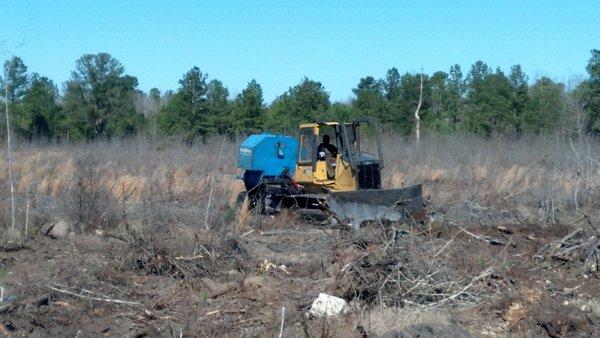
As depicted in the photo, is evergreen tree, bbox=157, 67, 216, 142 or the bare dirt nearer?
the bare dirt

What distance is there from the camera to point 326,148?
59.1 feet

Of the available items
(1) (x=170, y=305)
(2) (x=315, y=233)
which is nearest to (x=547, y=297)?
(1) (x=170, y=305)

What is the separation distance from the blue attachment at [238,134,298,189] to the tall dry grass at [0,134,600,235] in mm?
909

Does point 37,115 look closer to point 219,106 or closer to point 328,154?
point 219,106

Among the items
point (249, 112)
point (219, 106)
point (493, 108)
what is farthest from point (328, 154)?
point (493, 108)

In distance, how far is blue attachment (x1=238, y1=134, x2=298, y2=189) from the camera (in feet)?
60.1

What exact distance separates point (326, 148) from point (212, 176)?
5.11 meters

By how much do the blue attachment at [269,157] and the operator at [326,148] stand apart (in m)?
0.64

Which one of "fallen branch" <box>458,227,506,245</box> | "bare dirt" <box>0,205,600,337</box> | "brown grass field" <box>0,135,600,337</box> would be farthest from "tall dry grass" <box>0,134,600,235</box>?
"fallen branch" <box>458,227,506,245</box>

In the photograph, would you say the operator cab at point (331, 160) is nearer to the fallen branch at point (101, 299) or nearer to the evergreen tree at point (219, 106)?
the fallen branch at point (101, 299)

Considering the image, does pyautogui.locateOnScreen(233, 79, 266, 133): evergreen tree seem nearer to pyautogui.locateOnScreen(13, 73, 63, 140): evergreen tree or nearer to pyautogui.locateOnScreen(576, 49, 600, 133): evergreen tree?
pyautogui.locateOnScreen(13, 73, 63, 140): evergreen tree

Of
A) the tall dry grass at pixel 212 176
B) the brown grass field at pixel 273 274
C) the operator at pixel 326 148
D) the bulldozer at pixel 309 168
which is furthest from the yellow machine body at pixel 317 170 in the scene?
the tall dry grass at pixel 212 176

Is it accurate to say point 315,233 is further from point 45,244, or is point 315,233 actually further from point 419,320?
point 419,320

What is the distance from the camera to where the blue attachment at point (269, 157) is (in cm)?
1831
